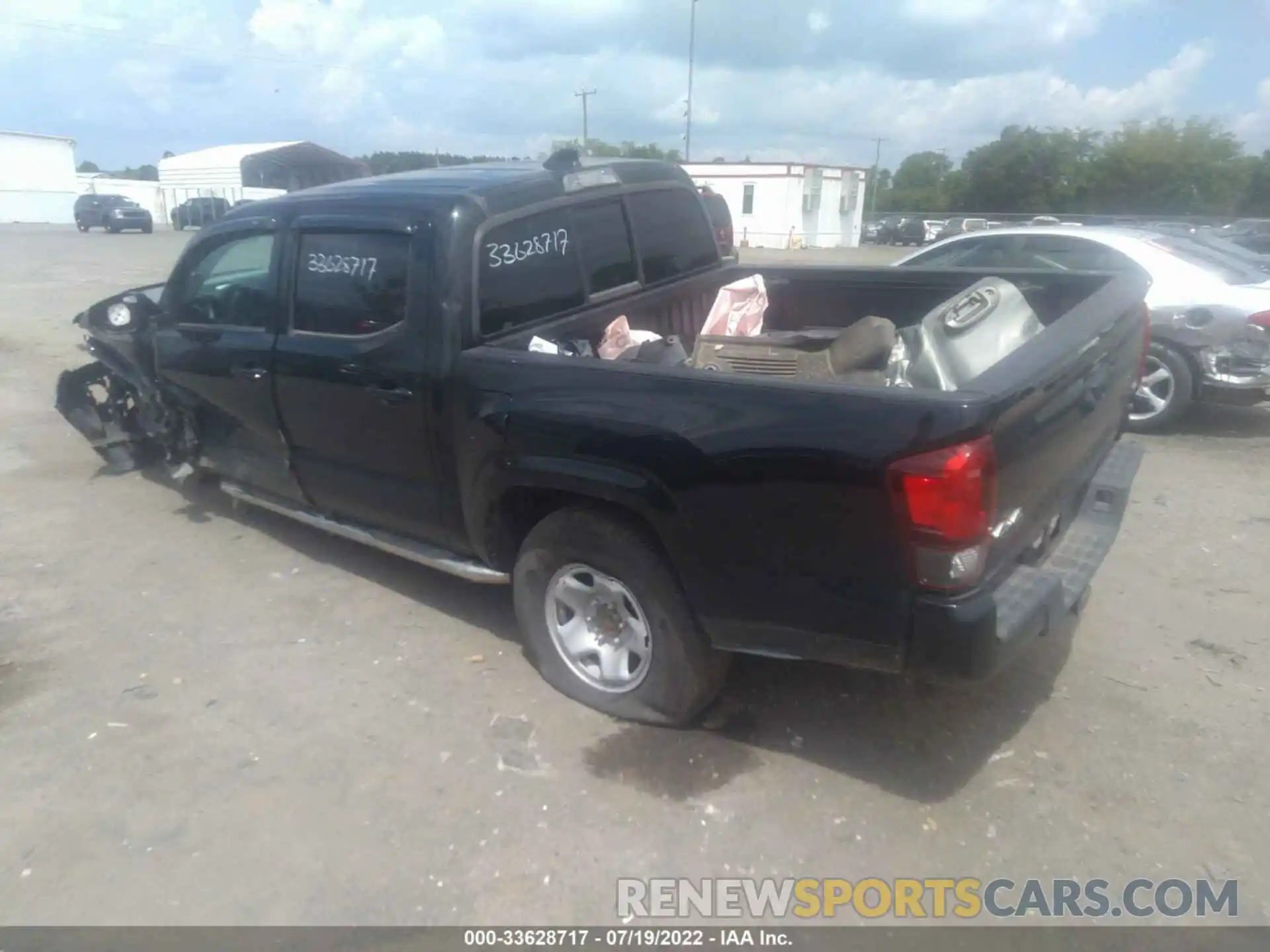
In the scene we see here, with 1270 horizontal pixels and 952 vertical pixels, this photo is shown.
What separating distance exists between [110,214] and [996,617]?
158 ft

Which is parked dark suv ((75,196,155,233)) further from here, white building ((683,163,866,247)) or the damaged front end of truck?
the damaged front end of truck

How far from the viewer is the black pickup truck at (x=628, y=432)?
2809mm

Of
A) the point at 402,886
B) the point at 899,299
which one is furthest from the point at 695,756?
the point at 899,299

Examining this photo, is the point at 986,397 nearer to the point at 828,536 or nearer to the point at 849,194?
the point at 828,536

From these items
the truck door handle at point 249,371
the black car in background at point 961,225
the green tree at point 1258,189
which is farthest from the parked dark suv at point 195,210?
the green tree at point 1258,189

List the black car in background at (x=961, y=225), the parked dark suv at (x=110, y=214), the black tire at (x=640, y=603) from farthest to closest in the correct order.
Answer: the parked dark suv at (x=110, y=214), the black car in background at (x=961, y=225), the black tire at (x=640, y=603)

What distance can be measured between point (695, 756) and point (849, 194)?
4615 centimetres

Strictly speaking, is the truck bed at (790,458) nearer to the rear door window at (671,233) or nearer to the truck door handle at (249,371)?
the rear door window at (671,233)

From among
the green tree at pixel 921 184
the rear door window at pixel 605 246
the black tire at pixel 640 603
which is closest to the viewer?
the black tire at pixel 640 603

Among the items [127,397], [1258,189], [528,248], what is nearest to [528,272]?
[528,248]

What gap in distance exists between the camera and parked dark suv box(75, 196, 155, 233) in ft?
140

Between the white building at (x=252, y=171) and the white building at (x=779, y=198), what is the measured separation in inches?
724
